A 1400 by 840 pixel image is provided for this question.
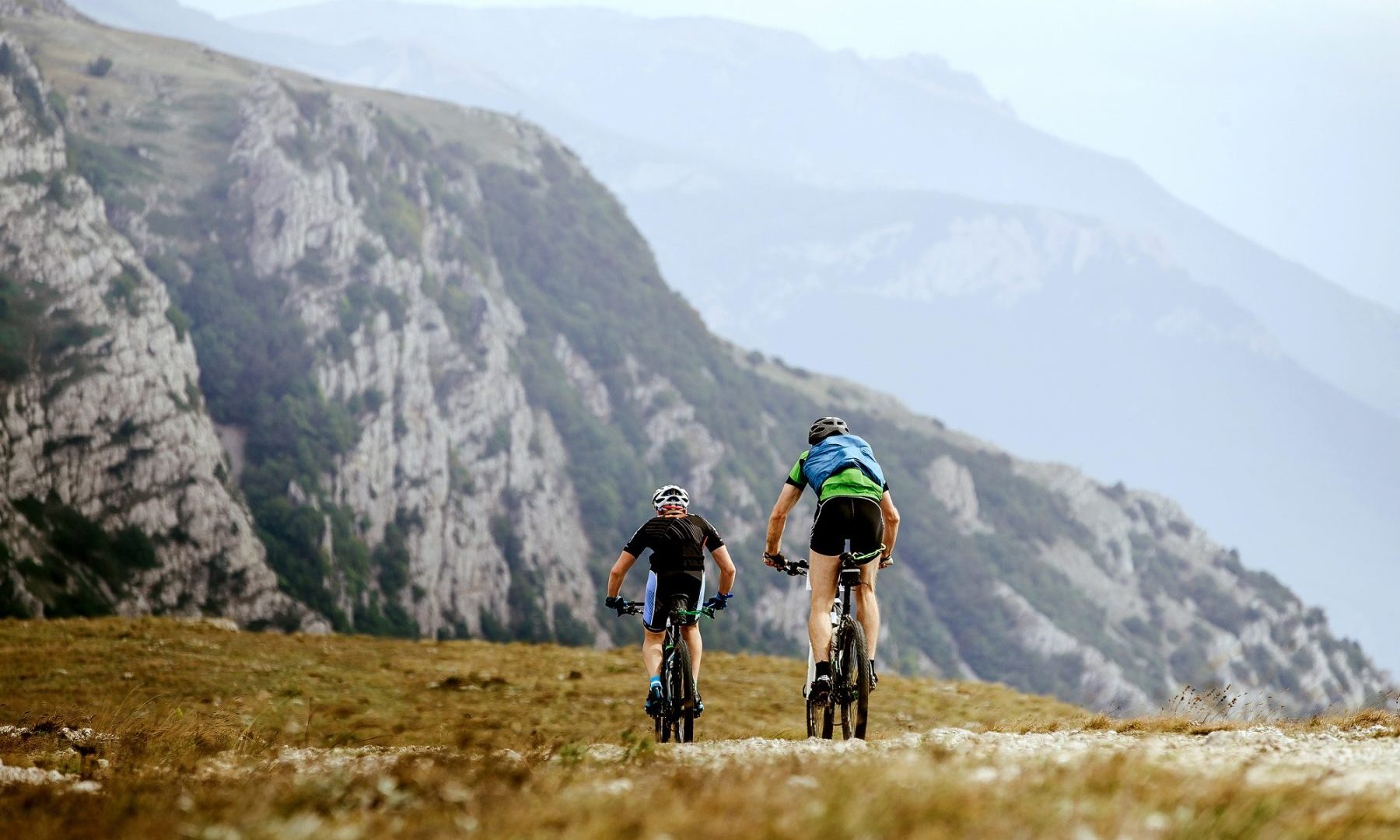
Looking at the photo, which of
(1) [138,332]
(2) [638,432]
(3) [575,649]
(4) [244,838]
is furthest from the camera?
(2) [638,432]

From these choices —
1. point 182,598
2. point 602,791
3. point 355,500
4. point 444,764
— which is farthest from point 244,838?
point 355,500

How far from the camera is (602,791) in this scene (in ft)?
23.0

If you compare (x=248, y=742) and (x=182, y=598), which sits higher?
(x=248, y=742)

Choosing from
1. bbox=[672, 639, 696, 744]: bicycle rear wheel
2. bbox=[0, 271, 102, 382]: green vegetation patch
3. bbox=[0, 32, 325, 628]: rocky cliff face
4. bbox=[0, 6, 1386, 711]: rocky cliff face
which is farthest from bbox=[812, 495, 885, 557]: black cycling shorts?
bbox=[0, 271, 102, 382]: green vegetation patch

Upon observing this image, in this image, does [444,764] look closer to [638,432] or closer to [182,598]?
[182,598]

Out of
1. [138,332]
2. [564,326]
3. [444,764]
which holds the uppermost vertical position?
[564,326]

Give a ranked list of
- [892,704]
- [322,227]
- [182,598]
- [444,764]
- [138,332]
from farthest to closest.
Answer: [322,227], [138,332], [182,598], [892,704], [444,764]

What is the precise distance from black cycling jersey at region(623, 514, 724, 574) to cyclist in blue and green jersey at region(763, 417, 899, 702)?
1.03m

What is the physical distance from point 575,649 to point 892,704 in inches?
376

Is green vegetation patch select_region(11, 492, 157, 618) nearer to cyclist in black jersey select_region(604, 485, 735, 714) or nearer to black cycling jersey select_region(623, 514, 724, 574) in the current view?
cyclist in black jersey select_region(604, 485, 735, 714)

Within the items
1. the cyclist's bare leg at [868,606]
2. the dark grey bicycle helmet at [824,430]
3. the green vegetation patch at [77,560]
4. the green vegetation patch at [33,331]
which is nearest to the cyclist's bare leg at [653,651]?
the cyclist's bare leg at [868,606]

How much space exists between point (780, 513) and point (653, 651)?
2.33 metres

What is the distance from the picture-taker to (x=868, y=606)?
37.9 ft

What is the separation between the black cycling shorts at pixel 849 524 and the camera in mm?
10945
